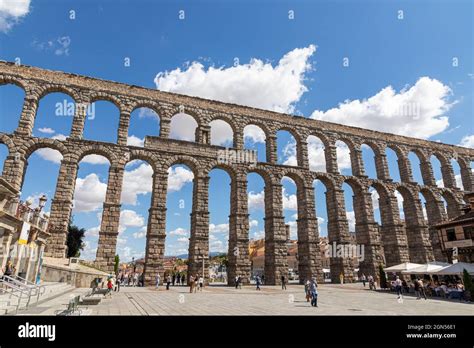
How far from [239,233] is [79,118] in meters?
17.8

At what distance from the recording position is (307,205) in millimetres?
30297

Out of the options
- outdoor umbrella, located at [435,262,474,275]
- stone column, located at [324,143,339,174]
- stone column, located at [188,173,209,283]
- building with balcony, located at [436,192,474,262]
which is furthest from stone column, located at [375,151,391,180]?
stone column, located at [188,173,209,283]

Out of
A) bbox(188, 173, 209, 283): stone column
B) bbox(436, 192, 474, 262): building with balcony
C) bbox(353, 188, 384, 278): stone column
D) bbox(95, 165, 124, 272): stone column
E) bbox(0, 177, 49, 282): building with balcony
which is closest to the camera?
bbox(0, 177, 49, 282): building with balcony

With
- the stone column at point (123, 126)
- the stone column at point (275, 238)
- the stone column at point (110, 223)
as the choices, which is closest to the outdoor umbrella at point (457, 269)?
the stone column at point (275, 238)

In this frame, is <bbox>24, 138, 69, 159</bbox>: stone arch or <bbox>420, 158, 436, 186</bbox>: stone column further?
<bbox>420, 158, 436, 186</bbox>: stone column

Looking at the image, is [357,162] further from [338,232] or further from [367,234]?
[338,232]

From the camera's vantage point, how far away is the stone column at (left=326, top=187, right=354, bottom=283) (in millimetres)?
30141

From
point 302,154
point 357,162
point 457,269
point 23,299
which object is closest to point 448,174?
point 357,162

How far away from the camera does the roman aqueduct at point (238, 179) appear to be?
24.2 metres

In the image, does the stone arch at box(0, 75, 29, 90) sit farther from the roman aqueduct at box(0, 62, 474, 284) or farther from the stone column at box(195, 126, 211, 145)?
the stone column at box(195, 126, 211, 145)

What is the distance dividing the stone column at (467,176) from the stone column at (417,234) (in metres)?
11.0

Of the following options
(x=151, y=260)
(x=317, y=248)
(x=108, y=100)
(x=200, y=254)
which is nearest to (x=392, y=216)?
(x=317, y=248)

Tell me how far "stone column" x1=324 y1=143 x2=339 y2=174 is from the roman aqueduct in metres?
0.12

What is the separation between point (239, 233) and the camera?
27.2 metres
